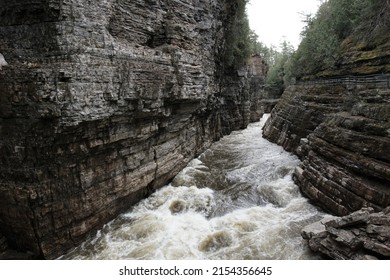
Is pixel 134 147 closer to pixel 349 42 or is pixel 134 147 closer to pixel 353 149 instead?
pixel 353 149

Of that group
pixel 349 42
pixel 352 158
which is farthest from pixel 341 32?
pixel 352 158

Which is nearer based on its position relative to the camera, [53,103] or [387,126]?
[53,103]

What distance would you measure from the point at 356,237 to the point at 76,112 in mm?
10363

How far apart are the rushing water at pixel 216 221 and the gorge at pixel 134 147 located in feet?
0.28

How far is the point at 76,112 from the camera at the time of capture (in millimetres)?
9641

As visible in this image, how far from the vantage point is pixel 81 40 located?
9930 millimetres

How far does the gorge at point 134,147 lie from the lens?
935 centimetres

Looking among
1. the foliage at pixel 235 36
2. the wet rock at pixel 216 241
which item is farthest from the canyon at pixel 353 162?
the foliage at pixel 235 36

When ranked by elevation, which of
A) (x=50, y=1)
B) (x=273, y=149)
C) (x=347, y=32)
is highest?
(x=347, y=32)

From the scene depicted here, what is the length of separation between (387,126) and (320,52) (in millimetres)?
15407

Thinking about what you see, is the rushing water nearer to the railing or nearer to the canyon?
the canyon

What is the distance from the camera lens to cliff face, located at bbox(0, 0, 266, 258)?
9.33 meters

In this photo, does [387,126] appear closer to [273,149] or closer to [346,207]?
[346,207]

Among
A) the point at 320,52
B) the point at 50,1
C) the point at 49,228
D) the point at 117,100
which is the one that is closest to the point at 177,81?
the point at 117,100
